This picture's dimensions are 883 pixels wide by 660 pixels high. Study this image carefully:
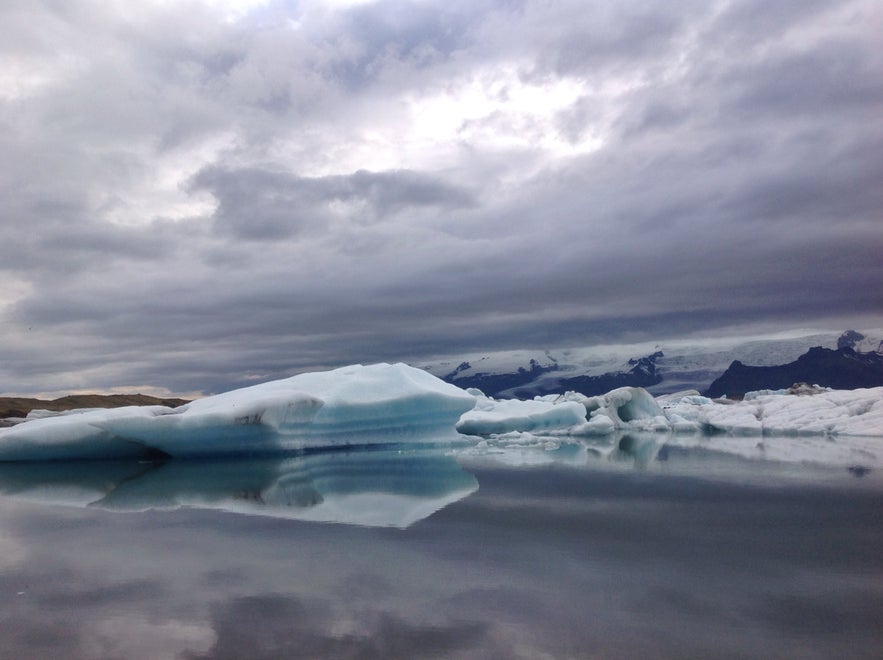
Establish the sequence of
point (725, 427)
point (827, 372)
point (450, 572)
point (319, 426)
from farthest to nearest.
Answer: point (827, 372)
point (725, 427)
point (319, 426)
point (450, 572)

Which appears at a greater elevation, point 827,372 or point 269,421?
point 269,421

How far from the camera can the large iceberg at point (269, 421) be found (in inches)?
527

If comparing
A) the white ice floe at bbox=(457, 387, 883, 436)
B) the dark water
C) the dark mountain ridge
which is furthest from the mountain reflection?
the dark mountain ridge

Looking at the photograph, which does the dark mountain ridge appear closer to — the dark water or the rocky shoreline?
the rocky shoreline

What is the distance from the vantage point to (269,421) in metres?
13.6

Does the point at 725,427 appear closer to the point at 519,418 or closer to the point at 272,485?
the point at 519,418

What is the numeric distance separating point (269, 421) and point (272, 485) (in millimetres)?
3706

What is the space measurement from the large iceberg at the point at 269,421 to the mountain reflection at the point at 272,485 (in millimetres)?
371

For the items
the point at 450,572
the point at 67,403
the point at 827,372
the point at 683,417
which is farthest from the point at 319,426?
the point at 827,372

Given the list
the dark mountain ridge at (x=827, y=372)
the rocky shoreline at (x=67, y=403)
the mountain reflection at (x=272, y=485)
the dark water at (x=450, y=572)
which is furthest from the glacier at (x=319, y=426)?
the dark mountain ridge at (x=827, y=372)

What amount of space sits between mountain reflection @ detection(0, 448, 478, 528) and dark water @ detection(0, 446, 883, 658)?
87 millimetres

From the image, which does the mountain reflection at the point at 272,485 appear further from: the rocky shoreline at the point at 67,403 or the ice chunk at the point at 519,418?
the rocky shoreline at the point at 67,403

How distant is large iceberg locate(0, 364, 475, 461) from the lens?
1339cm

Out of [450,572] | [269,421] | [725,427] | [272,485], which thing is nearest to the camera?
[450,572]
